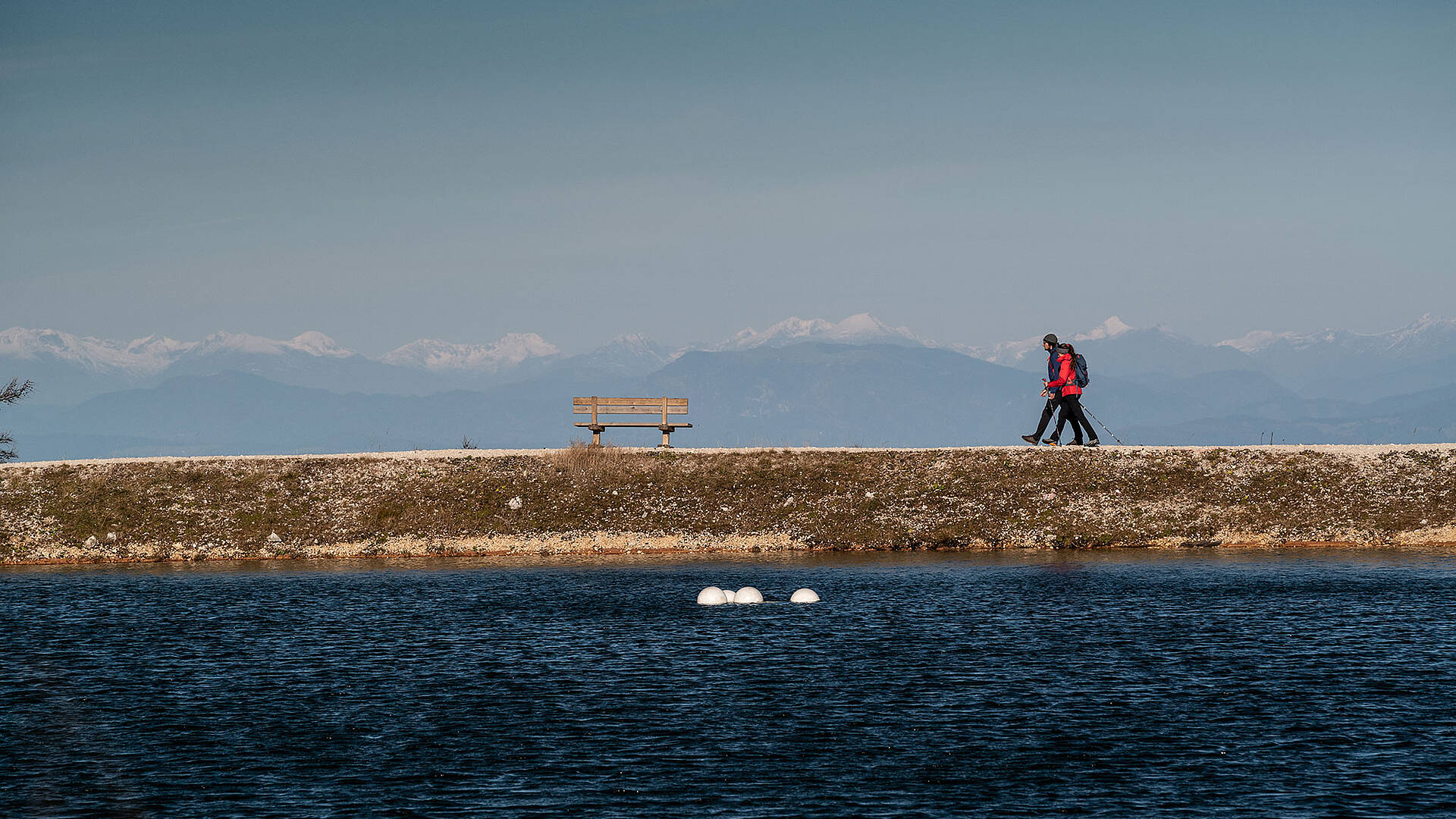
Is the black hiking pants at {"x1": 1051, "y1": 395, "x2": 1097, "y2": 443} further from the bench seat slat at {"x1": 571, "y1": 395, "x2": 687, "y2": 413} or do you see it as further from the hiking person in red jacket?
the bench seat slat at {"x1": 571, "y1": 395, "x2": 687, "y2": 413}

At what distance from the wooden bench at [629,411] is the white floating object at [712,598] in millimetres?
23901

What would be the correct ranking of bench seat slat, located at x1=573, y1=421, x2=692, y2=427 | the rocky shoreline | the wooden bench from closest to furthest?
the rocky shoreline, the wooden bench, bench seat slat, located at x1=573, y1=421, x2=692, y2=427

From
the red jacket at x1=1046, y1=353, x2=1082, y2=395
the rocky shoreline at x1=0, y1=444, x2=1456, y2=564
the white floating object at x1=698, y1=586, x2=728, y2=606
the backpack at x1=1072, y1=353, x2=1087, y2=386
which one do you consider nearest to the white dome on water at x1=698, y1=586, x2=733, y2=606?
the white floating object at x1=698, y1=586, x2=728, y2=606

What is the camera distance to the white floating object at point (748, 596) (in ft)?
127

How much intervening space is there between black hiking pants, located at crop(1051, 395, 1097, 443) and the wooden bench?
15996 mm

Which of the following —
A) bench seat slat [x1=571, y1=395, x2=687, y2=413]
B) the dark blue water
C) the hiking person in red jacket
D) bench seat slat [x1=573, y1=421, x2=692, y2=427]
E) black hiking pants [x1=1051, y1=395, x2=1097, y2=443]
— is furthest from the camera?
bench seat slat [x1=573, y1=421, x2=692, y2=427]

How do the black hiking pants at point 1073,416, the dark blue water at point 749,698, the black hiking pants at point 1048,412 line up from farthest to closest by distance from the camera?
the black hiking pants at point 1048,412 < the black hiking pants at point 1073,416 < the dark blue water at point 749,698

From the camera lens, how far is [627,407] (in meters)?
65.5

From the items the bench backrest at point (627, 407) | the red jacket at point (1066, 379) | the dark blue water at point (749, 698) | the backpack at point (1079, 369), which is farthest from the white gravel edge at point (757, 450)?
the dark blue water at point (749, 698)

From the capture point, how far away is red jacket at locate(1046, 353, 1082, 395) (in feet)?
179

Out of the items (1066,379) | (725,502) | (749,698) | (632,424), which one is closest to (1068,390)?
(1066,379)

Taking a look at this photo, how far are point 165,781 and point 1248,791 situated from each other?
1546 centimetres

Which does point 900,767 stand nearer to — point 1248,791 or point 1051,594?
point 1248,791

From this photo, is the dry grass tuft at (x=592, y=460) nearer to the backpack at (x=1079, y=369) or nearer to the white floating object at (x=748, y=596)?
the backpack at (x=1079, y=369)
